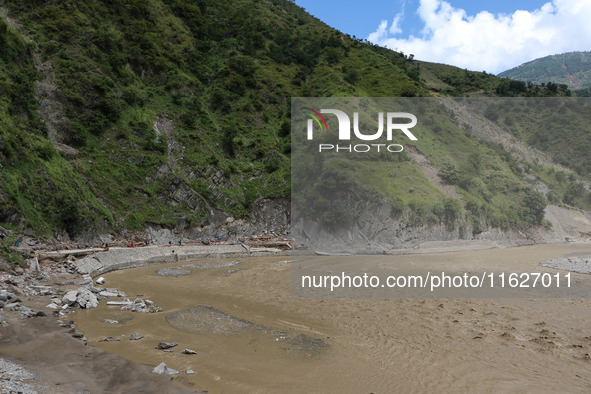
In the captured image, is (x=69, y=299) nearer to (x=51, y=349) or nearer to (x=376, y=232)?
(x=51, y=349)

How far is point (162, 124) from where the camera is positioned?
169 feet

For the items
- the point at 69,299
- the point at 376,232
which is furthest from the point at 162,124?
the point at 69,299

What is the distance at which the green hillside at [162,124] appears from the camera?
33500mm

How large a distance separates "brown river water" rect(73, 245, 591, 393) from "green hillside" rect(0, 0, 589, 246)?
18593 mm

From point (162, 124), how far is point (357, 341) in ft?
154

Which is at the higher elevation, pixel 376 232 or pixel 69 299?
pixel 69 299

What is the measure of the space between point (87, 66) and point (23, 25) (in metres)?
10.3

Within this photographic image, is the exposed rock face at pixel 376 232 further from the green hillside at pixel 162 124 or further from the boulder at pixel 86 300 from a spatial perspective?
the boulder at pixel 86 300

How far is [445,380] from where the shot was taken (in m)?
9.41

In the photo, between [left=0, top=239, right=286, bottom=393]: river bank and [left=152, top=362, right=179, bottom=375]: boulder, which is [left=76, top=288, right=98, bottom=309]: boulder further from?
[left=152, top=362, right=179, bottom=375]: boulder

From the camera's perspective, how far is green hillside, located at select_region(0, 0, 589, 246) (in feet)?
110

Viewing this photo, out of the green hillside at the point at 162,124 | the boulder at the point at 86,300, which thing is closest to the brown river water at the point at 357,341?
the boulder at the point at 86,300

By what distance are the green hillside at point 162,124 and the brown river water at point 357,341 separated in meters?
18.6

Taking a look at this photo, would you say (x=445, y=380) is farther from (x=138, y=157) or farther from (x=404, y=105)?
(x=404, y=105)
